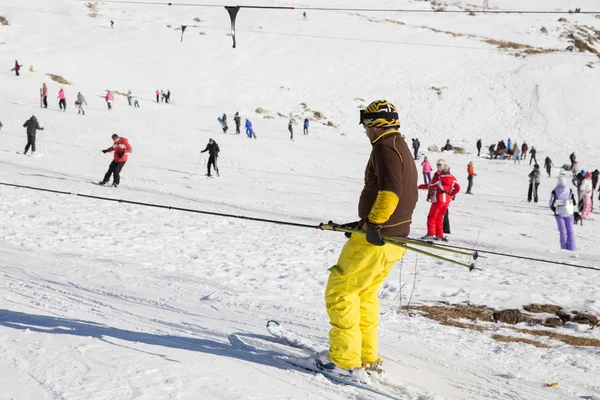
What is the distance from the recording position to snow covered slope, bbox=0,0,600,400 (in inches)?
169

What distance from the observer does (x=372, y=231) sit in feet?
12.5

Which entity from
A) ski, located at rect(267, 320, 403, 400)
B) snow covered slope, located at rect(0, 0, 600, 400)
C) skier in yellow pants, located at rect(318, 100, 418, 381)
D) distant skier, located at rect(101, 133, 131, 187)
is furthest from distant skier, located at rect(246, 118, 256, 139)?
skier in yellow pants, located at rect(318, 100, 418, 381)

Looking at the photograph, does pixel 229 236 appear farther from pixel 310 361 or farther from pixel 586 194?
pixel 586 194

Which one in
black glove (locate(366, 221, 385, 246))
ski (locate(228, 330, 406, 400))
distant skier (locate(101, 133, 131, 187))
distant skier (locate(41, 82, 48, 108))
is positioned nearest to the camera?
black glove (locate(366, 221, 385, 246))

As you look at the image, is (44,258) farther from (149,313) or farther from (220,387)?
(220,387)

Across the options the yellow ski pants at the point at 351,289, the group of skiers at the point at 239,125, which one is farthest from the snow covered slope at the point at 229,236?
the group of skiers at the point at 239,125

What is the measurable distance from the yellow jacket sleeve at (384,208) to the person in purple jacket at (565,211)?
9113mm

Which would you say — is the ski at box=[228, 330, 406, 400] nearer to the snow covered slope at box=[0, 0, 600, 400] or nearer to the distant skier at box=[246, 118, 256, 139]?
the snow covered slope at box=[0, 0, 600, 400]

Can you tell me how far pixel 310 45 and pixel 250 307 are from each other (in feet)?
193

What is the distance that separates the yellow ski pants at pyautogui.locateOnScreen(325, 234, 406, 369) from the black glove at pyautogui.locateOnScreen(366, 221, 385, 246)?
0.13 meters

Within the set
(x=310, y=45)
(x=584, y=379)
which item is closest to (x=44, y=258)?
(x=584, y=379)

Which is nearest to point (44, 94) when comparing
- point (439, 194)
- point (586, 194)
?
point (439, 194)

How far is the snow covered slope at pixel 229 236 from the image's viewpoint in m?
4.30

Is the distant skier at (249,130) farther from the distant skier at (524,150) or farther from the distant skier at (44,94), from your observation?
the distant skier at (524,150)
